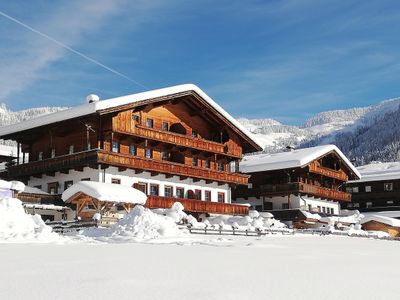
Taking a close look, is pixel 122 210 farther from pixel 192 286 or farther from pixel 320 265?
→ pixel 192 286

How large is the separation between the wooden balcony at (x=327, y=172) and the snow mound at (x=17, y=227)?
1291 inches

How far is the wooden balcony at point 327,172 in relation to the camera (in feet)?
158

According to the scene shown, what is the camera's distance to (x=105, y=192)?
25672 millimetres

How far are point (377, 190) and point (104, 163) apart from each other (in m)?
39.5

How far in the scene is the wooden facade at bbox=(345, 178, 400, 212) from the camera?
59469 millimetres

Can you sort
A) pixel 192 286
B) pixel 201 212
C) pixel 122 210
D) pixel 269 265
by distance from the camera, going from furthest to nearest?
pixel 201 212
pixel 122 210
pixel 269 265
pixel 192 286

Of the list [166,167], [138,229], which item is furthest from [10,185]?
[166,167]

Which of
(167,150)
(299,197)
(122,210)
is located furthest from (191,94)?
(299,197)

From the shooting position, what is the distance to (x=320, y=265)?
12.6 meters

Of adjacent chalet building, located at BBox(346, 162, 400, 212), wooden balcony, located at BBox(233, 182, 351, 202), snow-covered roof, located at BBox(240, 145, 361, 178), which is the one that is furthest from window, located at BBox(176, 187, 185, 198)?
adjacent chalet building, located at BBox(346, 162, 400, 212)

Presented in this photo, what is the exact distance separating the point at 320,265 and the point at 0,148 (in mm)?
44690

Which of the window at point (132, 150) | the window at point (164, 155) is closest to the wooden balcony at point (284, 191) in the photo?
the window at point (164, 155)

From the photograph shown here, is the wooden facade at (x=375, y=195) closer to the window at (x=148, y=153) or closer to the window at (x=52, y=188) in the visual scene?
the window at (x=148, y=153)

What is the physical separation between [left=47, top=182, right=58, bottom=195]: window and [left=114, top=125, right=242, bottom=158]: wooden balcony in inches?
238
